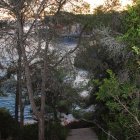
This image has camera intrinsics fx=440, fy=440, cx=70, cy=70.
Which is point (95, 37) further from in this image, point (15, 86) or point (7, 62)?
point (15, 86)

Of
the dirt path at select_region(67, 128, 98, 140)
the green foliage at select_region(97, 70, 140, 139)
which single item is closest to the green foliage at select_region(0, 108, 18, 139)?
the dirt path at select_region(67, 128, 98, 140)

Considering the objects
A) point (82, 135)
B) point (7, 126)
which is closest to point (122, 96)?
point (82, 135)

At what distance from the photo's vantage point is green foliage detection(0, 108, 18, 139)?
19.7 m

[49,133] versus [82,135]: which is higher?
[49,133]

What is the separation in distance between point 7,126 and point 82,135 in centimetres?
349

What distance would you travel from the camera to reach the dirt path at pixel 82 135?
62.7 ft

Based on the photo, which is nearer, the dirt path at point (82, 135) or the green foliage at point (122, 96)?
the green foliage at point (122, 96)

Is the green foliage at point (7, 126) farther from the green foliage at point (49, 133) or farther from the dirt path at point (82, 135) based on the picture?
the dirt path at point (82, 135)

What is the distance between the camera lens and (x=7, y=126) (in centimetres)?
2023

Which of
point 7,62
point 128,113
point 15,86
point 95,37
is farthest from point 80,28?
point 128,113

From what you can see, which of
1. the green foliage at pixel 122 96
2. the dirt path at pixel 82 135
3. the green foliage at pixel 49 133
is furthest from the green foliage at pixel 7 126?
the green foliage at pixel 122 96

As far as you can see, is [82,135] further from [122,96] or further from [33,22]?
[122,96]

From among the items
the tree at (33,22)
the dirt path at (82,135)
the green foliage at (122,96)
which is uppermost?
the tree at (33,22)

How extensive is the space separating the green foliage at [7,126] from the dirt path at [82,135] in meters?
2.52
